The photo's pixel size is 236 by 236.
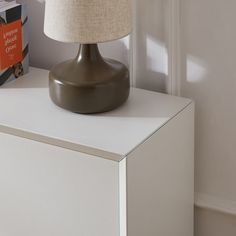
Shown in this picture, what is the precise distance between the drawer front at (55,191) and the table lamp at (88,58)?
0.14 m

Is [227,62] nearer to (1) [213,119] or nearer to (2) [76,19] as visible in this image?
(1) [213,119]

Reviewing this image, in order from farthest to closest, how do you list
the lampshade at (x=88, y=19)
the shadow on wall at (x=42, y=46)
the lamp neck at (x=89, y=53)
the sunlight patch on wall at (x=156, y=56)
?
the shadow on wall at (x=42, y=46) < the sunlight patch on wall at (x=156, y=56) < the lamp neck at (x=89, y=53) < the lampshade at (x=88, y=19)

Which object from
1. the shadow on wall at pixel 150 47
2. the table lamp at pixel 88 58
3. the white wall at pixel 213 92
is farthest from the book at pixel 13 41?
the white wall at pixel 213 92

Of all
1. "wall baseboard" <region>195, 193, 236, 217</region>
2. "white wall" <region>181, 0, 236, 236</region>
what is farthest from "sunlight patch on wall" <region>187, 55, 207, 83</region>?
"wall baseboard" <region>195, 193, 236, 217</region>

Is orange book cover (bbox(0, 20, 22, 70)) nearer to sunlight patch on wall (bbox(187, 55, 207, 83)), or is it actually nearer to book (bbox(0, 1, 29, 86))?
book (bbox(0, 1, 29, 86))

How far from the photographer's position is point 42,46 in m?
1.65

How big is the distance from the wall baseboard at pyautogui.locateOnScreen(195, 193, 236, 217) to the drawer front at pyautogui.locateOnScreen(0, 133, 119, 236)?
1.19 ft

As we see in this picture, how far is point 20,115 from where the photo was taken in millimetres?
1370

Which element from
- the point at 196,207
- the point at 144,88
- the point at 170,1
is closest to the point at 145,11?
the point at 170,1

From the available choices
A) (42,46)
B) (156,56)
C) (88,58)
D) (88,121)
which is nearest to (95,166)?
(88,121)

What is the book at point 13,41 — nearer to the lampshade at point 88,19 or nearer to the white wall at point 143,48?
the white wall at point 143,48

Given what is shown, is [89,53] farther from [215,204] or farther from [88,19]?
[215,204]

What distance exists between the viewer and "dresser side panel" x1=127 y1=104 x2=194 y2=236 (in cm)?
Result: 125

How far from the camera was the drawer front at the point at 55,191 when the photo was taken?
1.25 meters
